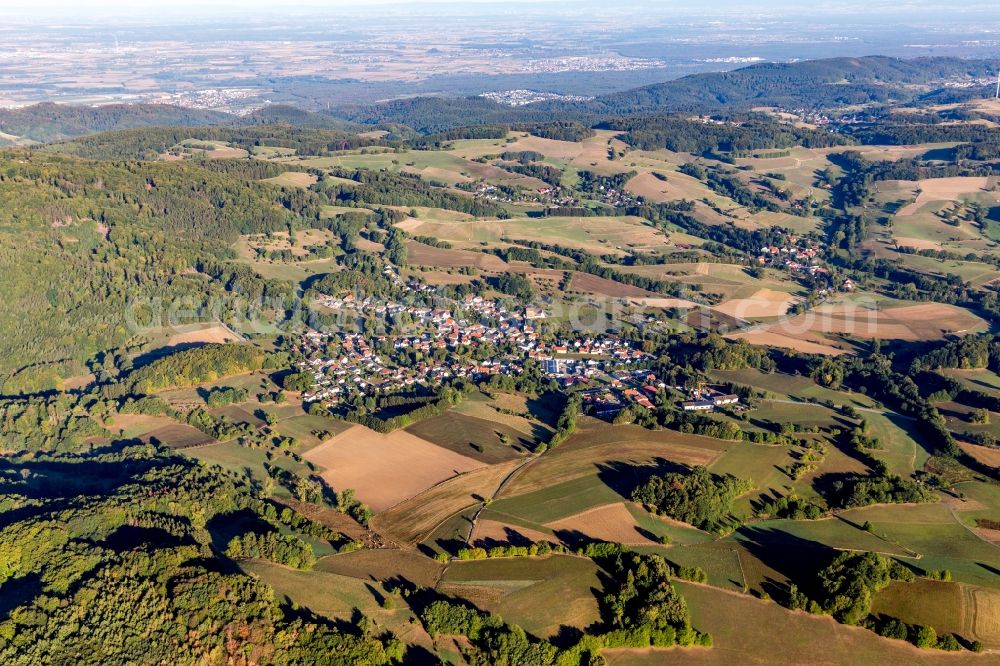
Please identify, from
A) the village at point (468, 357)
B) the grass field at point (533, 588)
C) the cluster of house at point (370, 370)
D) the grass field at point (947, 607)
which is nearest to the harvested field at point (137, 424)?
the cluster of house at point (370, 370)

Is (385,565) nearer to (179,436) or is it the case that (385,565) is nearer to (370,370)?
(179,436)

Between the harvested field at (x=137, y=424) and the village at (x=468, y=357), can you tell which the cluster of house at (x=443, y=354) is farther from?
the harvested field at (x=137, y=424)

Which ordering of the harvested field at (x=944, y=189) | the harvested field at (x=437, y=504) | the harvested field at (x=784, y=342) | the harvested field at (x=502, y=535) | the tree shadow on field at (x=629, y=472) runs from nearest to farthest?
1. the harvested field at (x=502, y=535)
2. the harvested field at (x=437, y=504)
3. the tree shadow on field at (x=629, y=472)
4. the harvested field at (x=784, y=342)
5. the harvested field at (x=944, y=189)

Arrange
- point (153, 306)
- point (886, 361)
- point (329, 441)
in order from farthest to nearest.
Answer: point (153, 306) → point (886, 361) → point (329, 441)

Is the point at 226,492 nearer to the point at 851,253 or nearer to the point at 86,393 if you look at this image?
the point at 86,393

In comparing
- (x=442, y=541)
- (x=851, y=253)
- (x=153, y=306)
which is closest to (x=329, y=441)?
(x=442, y=541)

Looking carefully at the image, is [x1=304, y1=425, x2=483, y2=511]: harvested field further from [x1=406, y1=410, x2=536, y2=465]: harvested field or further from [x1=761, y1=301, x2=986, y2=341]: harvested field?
[x1=761, y1=301, x2=986, y2=341]: harvested field
